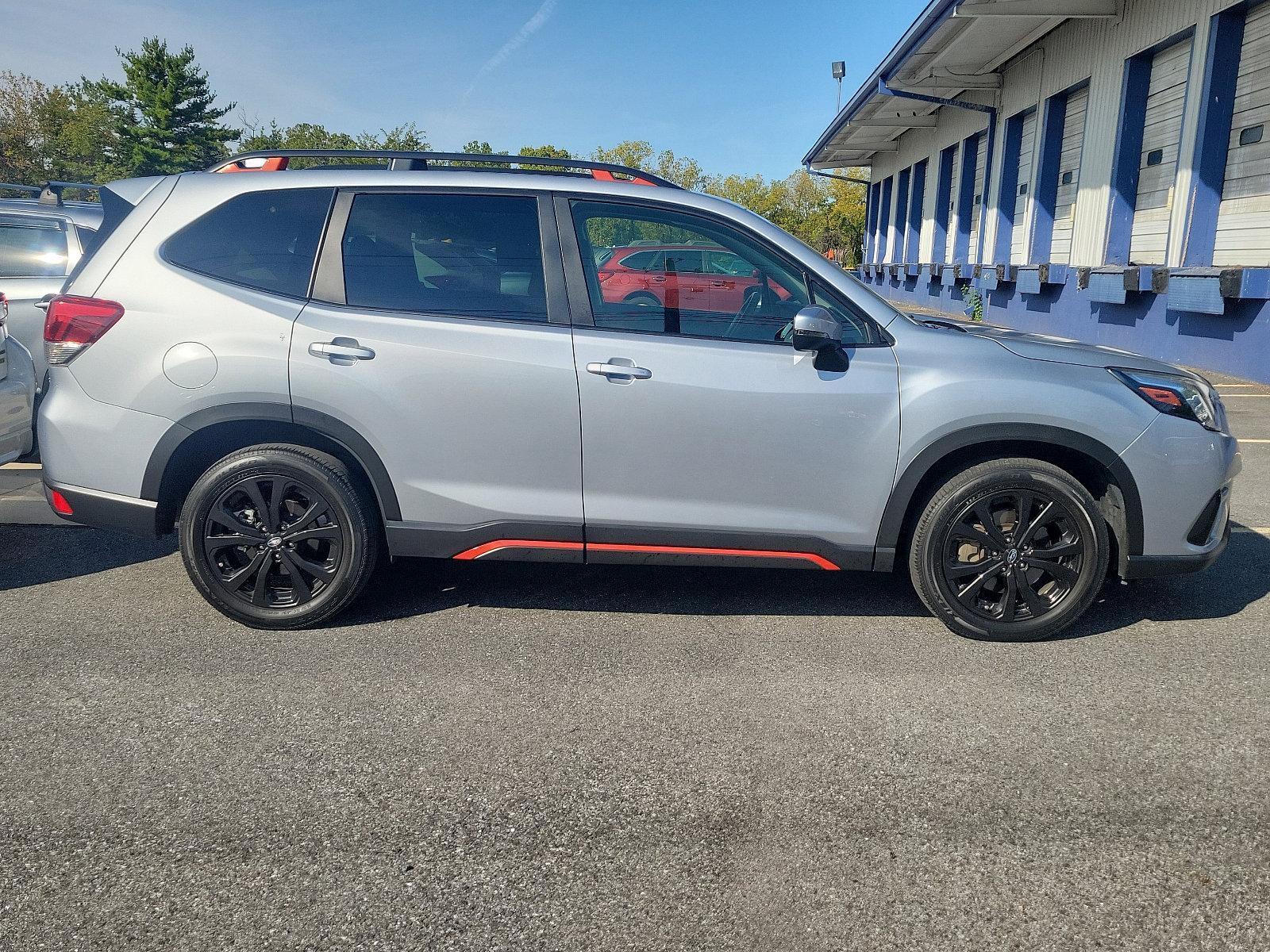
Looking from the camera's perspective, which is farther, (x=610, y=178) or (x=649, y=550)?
(x=610, y=178)

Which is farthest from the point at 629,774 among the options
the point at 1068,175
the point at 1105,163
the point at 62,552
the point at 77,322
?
the point at 1068,175

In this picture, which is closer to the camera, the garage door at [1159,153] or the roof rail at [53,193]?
the roof rail at [53,193]

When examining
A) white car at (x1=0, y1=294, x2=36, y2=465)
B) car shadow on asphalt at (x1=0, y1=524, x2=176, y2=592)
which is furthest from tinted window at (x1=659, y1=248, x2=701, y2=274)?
white car at (x1=0, y1=294, x2=36, y2=465)

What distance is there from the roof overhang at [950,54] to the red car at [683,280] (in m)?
13.2

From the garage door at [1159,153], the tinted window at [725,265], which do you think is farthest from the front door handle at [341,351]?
the garage door at [1159,153]

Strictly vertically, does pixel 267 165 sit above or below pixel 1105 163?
below

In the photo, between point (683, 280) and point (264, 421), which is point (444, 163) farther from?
point (264, 421)

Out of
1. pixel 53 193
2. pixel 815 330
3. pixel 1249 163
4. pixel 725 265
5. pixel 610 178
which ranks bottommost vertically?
pixel 815 330

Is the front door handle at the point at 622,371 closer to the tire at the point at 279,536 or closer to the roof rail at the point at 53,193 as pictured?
the tire at the point at 279,536

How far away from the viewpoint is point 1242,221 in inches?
448

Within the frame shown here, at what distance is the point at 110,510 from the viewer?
13.1 ft

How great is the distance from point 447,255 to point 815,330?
1.51 metres

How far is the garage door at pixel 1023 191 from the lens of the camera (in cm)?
1827

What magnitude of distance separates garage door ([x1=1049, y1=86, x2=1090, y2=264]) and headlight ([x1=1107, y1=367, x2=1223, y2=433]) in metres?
13.4
